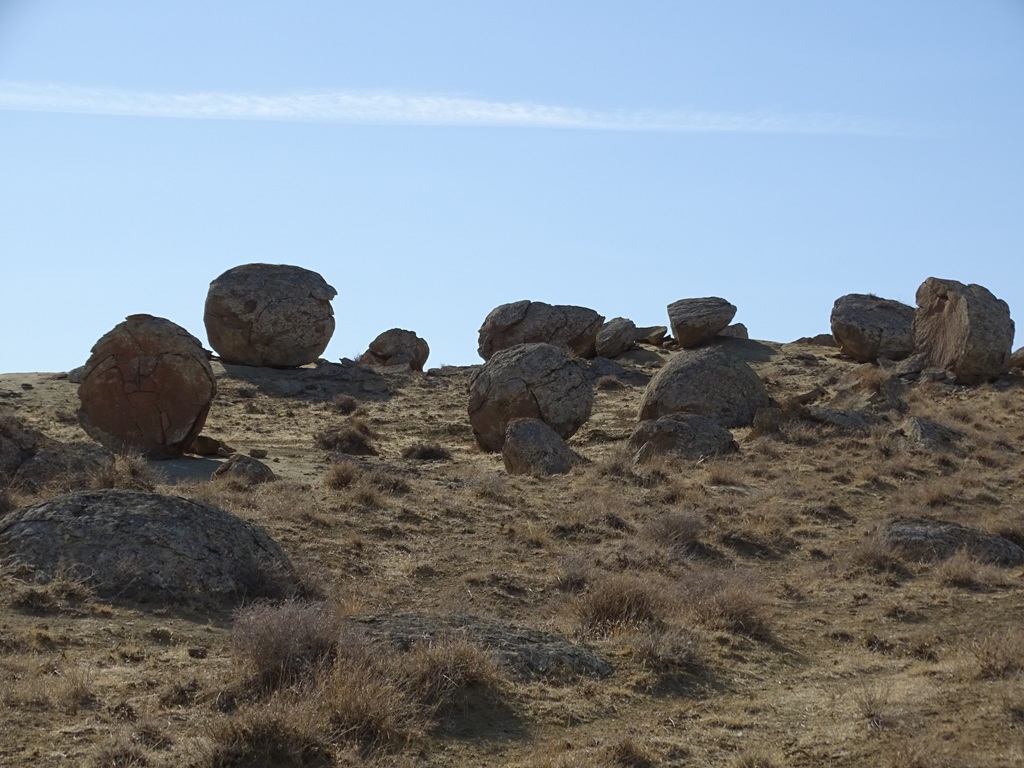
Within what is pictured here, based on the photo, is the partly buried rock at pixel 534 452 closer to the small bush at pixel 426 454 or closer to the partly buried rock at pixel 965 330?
the small bush at pixel 426 454

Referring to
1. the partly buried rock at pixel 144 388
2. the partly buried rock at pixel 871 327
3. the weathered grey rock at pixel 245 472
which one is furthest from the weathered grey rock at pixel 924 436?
the partly buried rock at pixel 871 327

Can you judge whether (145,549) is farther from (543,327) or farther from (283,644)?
(543,327)

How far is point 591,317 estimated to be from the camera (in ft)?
126

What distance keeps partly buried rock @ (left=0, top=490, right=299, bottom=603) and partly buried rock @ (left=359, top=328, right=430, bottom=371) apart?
29.5 m

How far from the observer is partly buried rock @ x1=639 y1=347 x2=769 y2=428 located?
958 inches

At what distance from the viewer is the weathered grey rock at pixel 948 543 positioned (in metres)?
12.8

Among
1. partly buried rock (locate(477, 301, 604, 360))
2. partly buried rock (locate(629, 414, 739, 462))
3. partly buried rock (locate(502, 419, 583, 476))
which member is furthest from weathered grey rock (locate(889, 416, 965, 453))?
partly buried rock (locate(477, 301, 604, 360))

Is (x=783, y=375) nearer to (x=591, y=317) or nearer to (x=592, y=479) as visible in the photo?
(x=591, y=317)

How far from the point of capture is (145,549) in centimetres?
949

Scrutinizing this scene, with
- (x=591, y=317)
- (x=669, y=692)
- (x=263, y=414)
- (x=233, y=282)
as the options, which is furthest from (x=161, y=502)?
(x=591, y=317)

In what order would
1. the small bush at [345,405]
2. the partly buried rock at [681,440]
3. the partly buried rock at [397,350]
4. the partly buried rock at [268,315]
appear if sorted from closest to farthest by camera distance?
the partly buried rock at [681,440], the small bush at [345,405], the partly buried rock at [268,315], the partly buried rock at [397,350]

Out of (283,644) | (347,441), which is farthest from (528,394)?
(283,644)

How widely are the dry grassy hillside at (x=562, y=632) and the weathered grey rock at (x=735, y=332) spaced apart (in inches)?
735

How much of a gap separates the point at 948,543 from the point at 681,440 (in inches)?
307
